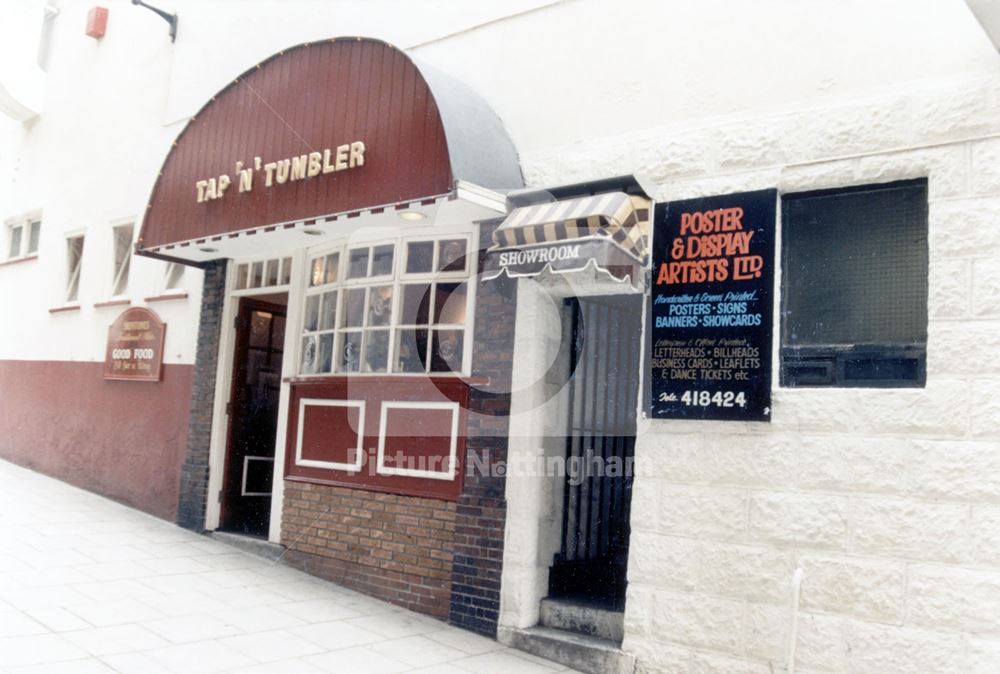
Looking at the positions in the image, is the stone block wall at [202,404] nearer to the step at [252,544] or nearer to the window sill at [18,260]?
the step at [252,544]

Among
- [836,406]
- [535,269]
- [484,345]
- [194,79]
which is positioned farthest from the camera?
[194,79]

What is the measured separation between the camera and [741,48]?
5.52 meters

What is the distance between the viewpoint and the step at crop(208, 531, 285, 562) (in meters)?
7.80

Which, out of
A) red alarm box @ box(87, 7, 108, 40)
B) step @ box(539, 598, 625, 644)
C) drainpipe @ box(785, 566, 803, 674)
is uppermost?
red alarm box @ box(87, 7, 108, 40)

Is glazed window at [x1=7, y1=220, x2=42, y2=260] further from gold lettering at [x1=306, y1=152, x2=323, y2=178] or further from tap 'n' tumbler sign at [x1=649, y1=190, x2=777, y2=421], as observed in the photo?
tap 'n' tumbler sign at [x1=649, y1=190, x2=777, y2=421]

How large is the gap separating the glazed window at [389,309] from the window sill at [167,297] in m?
2.21

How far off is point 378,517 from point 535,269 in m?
2.84

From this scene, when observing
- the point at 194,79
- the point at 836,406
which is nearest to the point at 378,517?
the point at 836,406

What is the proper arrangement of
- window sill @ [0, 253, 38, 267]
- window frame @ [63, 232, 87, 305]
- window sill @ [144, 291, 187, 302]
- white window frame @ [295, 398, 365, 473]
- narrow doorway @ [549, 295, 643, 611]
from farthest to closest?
1. window sill @ [0, 253, 38, 267]
2. window frame @ [63, 232, 87, 305]
3. window sill @ [144, 291, 187, 302]
4. white window frame @ [295, 398, 365, 473]
5. narrow doorway @ [549, 295, 643, 611]

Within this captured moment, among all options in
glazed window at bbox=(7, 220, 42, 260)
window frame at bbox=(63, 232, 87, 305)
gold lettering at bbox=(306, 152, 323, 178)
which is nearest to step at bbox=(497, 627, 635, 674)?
gold lettering at bbox=(306, 152, 323, 178)

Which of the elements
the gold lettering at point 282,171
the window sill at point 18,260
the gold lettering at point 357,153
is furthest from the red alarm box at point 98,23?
the gold lettering at point 357,153

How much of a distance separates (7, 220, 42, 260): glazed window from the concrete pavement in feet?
18.8

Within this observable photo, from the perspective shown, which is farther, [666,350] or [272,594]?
[272,594]

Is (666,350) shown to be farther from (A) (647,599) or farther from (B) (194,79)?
(B) (194,79)
